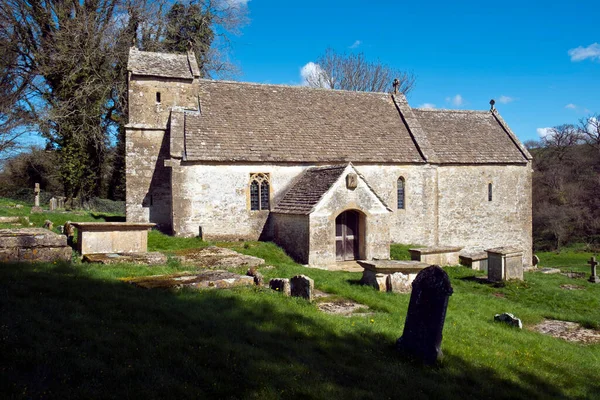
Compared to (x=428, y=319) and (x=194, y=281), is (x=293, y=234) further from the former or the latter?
(x=428, y=319)

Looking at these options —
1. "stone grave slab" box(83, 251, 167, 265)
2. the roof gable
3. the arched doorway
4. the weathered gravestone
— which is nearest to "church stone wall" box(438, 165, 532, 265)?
the arched doorway

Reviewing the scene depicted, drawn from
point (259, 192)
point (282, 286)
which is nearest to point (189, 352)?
point (282, 286)

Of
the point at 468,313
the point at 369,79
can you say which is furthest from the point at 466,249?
the point at 369,79

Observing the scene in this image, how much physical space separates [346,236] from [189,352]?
48.3 feet

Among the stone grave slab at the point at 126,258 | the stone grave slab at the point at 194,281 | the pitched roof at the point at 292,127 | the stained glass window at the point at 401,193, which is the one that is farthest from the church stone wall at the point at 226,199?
the stone grave slab at the point at 194,281

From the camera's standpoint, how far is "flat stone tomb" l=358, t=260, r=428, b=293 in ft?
41.7

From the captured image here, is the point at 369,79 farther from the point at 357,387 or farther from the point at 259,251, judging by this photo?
the point at 357,387

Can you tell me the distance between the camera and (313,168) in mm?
22969

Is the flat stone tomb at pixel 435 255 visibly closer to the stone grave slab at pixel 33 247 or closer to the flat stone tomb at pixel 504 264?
the flat stone tomb at pixel 504 264

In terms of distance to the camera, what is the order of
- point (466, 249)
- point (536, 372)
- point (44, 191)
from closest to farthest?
point (536, 372) → point (466, 249) → point (44, 191)

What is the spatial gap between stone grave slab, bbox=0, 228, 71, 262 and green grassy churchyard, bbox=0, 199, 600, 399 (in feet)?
2.15

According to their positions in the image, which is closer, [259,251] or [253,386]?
[253,386]

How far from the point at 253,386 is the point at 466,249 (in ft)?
76.8

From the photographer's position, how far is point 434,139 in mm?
27141
